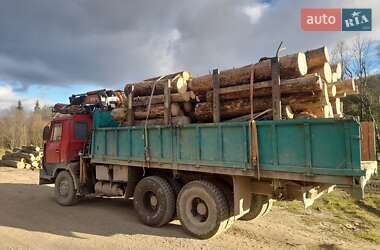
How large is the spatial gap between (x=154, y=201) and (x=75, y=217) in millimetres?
2034

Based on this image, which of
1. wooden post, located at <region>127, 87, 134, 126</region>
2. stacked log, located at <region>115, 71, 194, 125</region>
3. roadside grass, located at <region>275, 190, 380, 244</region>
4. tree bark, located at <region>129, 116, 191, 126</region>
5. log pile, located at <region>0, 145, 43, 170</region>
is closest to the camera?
tree bark, located at <region>129, 116, 191, 126</region>

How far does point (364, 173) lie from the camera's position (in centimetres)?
517

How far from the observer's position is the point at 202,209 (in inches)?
277

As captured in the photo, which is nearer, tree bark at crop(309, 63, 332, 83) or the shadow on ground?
tree bark at crop(309, 63, 332, 83)

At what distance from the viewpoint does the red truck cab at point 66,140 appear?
10.2m

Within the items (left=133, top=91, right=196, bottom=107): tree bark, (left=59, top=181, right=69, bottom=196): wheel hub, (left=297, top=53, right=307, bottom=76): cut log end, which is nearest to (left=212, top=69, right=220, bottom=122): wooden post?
(left=133, top=91, right=196, bottom=107): tree bark

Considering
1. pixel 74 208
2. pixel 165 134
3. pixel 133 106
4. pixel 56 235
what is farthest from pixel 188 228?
pixel 74 208

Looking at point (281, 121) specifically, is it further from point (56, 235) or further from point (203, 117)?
point (56, 235)

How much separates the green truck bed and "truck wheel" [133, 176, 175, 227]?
0.47 metres

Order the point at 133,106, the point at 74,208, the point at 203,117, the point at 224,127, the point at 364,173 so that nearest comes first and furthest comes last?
1. the point at 364,173
2. the point at 224,127
3. the point at 203,117
4. the point at 133,106
5. the point at 74,208

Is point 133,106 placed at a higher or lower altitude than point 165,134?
higher

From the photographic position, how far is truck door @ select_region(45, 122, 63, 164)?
10398 mm

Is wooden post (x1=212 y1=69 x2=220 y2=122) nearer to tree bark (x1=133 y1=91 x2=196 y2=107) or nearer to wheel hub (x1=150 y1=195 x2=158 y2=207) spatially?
tree bark (x1=133 y1=91 x2=196 y2=107)

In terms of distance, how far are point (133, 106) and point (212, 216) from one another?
139 inches
